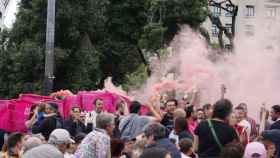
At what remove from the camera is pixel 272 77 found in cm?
1753

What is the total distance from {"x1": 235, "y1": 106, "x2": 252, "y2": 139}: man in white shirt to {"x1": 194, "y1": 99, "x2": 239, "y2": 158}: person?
1.77 meters

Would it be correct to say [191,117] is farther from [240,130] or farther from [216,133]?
[216,133]

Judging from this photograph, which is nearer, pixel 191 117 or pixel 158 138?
pixel 158 138

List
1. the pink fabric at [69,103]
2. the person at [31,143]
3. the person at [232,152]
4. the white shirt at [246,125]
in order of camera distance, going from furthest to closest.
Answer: the pink fabric at [69,103] → the white shirt at [246,125] → the person at [31,143] → the person at [232,152]

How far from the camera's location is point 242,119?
34.8 feet

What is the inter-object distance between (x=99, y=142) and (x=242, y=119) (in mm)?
3078

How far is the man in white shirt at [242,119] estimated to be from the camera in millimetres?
10295

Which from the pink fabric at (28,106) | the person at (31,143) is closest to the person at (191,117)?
the person at (31,143)

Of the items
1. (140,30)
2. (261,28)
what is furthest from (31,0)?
(261,28)

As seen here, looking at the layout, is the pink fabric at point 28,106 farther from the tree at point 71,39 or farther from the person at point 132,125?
the tree at point 71,39

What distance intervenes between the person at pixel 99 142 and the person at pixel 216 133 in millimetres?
1043

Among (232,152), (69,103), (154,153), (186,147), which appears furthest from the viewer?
(69,103)

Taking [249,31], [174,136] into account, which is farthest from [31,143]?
[249,31]

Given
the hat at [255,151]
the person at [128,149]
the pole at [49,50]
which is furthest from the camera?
the pole at [49,50]
